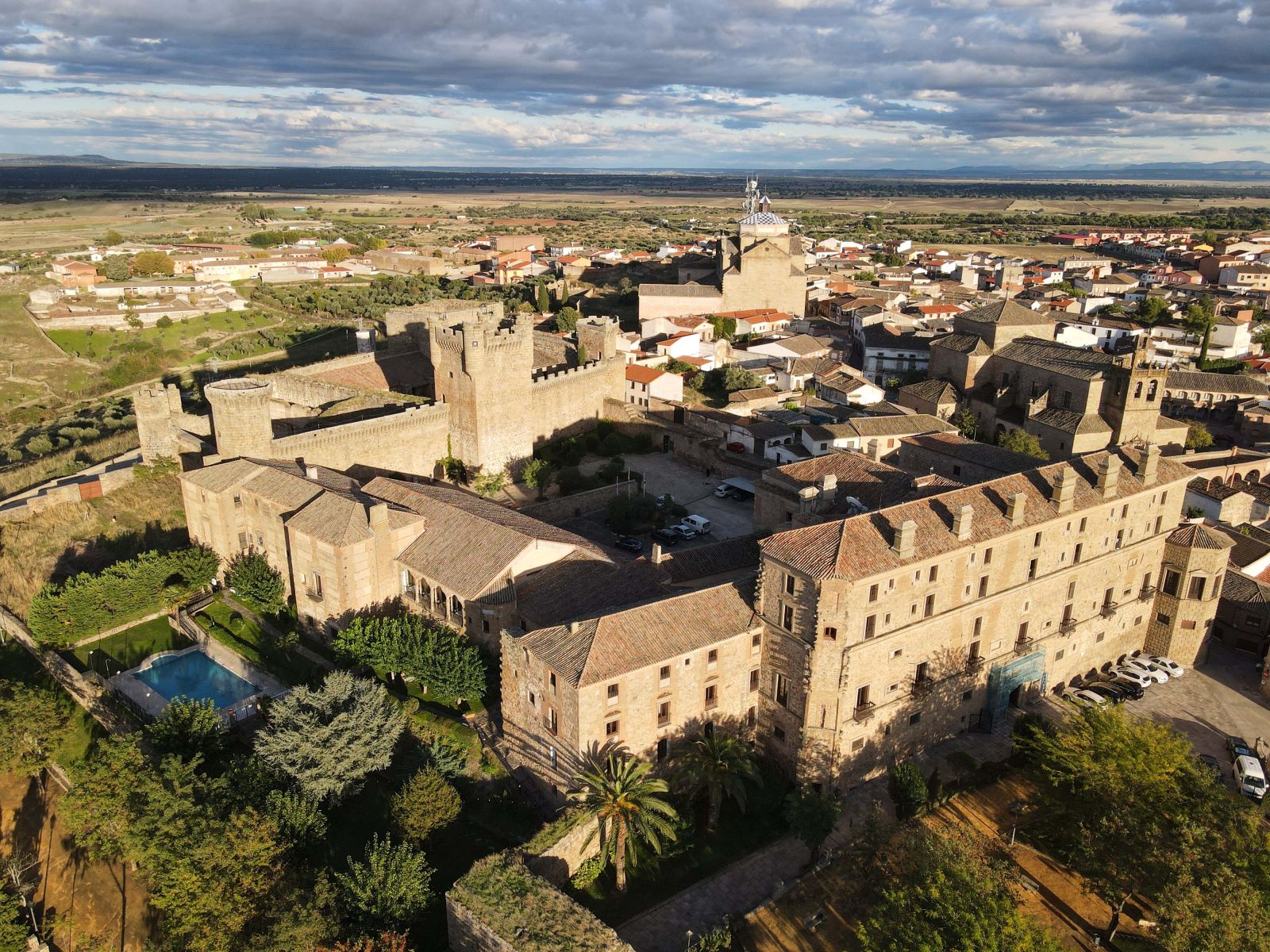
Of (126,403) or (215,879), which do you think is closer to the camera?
(215,879)

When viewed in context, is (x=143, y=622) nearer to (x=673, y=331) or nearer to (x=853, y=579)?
(x=853, y=579)

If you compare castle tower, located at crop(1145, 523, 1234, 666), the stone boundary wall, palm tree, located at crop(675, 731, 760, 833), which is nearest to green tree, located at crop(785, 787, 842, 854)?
palm tree, located at crop(675, 731, 760, 833)

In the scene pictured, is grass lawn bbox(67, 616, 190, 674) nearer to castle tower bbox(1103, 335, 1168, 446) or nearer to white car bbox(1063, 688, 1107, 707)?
white car bbox(1063, 688, 1107, 707)

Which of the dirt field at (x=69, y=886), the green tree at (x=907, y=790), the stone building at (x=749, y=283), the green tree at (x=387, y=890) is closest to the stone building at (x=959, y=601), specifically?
the green tree at (x=907, y=790)

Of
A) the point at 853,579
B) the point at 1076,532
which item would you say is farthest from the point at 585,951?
the point at 1076,532

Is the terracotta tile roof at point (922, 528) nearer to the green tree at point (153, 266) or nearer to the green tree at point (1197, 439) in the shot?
the green tree at point (1197, 439)
